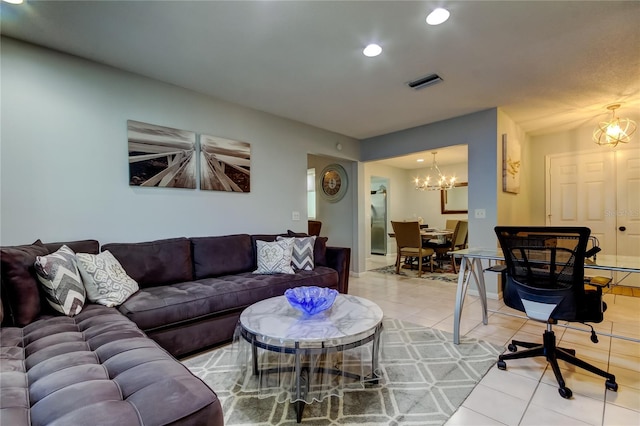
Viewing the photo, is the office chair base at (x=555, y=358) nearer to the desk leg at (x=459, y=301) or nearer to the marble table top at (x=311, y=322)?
the desk leg at (x=459, y=301)

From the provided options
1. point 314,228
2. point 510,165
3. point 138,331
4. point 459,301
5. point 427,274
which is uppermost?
point 510,165

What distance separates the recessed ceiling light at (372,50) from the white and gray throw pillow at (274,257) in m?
1.99

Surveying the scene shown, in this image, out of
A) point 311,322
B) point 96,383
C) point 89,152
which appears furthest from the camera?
point 89,152

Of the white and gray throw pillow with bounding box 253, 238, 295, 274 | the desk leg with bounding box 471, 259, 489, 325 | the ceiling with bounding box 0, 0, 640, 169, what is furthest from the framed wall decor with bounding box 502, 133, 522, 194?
the white and gray throw pillow with bounding box 253, 238, 295, 274

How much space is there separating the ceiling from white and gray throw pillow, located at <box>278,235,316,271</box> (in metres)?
1.69

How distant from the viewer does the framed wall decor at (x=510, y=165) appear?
3.79m

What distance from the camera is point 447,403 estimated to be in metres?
1.63

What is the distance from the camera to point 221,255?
9.66 ft

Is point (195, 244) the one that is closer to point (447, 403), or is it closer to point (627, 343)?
point (447, 403)

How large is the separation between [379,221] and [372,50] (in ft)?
19.4

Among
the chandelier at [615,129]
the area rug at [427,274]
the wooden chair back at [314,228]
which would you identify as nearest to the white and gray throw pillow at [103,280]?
the wooden chair back at [314,228]

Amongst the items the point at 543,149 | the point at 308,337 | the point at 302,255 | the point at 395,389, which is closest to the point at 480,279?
the point at 395,389

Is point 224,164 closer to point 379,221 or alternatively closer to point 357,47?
point 357,47

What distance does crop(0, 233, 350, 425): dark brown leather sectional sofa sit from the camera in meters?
0.89
